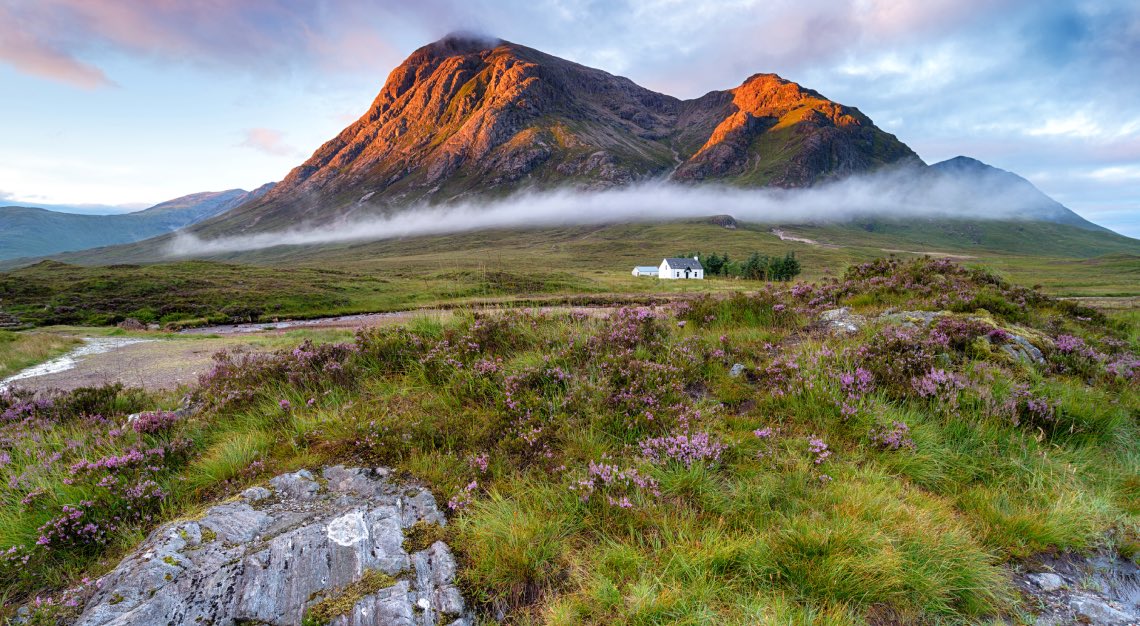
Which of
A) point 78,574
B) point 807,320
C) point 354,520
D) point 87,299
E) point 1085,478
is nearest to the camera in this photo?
point 78,574

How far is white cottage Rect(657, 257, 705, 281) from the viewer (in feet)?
380

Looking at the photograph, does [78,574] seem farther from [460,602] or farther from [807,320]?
[807,320]

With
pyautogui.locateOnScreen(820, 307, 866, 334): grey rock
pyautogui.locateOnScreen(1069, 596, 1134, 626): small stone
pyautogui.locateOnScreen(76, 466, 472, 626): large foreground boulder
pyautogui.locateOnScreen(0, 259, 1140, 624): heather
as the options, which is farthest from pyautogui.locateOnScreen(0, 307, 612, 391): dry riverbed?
pyautogui.locateOnScreen(1069, 596, 1134, 626): small stone

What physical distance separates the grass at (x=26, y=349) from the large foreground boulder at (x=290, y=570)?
25305mm

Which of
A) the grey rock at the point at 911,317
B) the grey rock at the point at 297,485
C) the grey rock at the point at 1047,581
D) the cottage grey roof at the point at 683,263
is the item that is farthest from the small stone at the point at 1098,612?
the cottage grey roof at the point at 683,263

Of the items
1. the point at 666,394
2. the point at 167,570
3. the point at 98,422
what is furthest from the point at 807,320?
the point at 98,422

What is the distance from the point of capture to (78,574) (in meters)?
3.37

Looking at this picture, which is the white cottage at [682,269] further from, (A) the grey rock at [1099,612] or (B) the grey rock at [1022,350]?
(A) the grey rock at [1099,612]

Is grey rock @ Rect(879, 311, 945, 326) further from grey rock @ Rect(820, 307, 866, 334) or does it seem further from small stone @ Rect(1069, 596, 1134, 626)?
small stone @ Rect(1069, 596, 1134, 626)

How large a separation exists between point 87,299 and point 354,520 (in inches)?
3241

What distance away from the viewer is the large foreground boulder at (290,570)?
3029mm

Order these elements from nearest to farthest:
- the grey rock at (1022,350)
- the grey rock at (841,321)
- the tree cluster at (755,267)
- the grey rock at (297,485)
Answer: the grey rock at (297,485)
the grey rock at (1022,350)
the grey rock at (841,321)
the tree cluster at (755,267)

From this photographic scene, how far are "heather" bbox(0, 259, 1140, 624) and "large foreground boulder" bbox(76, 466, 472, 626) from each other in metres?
0.29

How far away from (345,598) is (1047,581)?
16.8 feet
